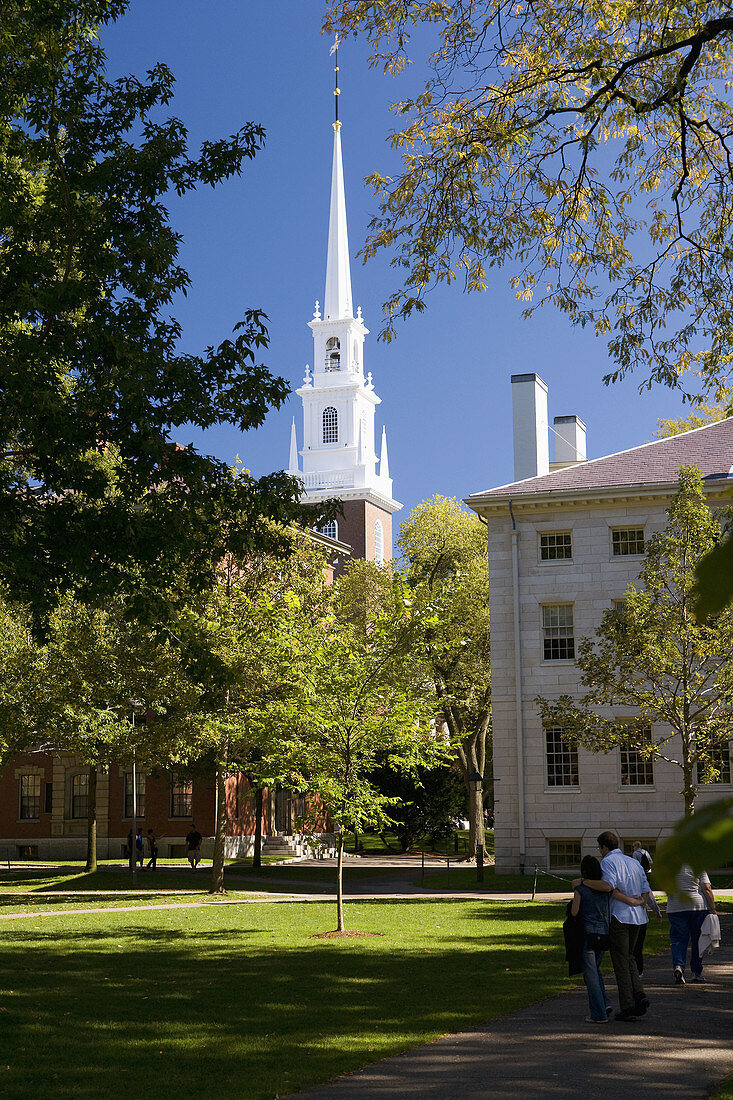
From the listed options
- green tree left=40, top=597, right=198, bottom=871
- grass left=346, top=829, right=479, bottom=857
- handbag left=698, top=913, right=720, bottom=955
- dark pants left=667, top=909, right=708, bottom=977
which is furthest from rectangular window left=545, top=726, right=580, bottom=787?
handbag left=698, top=913, right=720, bottom=955

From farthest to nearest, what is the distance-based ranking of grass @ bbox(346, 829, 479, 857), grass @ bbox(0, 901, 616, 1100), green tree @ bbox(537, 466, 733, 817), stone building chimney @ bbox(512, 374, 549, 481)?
grass @ bbox(346, 829, 479, 857) → stone building chimney @ bbox(512, 374, 549, 481) → green tree @ bbox(537, 466, 733, 817) → grass @ bbox(0, 901, 616, 1100)

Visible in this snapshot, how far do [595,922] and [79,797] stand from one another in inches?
1891

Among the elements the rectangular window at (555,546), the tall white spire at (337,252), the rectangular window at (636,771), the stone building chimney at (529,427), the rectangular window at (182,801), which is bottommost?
the rectangular window at (182,801)

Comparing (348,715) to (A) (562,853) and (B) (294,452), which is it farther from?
(B) (294,452)

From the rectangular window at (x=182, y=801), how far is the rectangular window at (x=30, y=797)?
838cm

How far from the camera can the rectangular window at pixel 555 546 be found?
40.7 m

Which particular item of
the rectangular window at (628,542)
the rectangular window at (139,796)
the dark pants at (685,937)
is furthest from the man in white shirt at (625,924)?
the rectangular window at (139,796)

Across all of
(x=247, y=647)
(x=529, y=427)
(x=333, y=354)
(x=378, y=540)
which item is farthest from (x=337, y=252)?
(x=247, y=647)

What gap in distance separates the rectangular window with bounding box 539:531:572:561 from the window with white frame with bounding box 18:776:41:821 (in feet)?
99.4

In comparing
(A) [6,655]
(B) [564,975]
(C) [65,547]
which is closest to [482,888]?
(A) [6,655]

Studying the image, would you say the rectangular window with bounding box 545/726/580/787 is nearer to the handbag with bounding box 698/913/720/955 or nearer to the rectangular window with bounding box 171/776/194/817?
the rectangular window with bounding box 171/776/194/817

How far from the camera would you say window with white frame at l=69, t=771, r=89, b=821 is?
5581 centimetres

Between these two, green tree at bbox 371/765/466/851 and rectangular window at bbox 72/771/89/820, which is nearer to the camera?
green tree at bbox 371/765/466/851

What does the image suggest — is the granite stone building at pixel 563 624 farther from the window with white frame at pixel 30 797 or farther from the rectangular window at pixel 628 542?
the window with white frame at pixel 30 797
